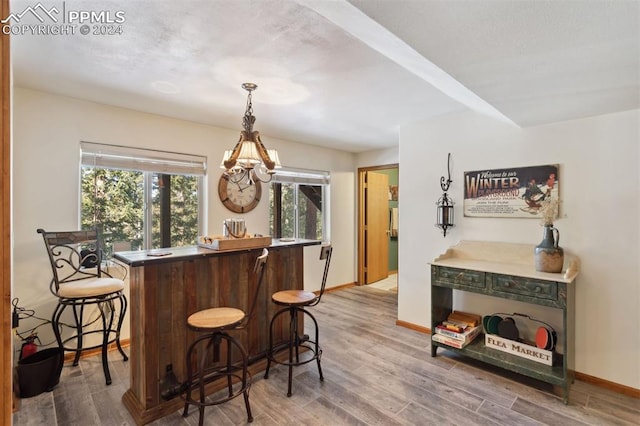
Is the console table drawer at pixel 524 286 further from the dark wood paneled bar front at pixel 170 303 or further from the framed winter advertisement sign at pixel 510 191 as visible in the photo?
the dark wood paneled bar front at pixel 170 303

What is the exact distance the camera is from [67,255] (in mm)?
2822

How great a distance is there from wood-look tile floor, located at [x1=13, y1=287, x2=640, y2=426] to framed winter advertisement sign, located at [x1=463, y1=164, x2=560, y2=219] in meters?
1.40

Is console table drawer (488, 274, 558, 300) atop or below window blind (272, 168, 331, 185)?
below

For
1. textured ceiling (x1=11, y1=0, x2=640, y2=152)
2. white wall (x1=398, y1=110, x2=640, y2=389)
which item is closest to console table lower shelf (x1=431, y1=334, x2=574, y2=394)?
white wall (x1=398, y1=110, x2=640, y2=389)

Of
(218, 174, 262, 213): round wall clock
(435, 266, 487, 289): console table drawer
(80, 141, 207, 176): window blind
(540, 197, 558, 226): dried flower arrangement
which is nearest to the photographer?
(540, 197, 558, 226): dried flower arrangement

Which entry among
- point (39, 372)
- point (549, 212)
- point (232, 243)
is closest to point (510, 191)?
point (549, 212)

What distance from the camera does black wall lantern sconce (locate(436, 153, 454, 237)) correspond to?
10.5ft

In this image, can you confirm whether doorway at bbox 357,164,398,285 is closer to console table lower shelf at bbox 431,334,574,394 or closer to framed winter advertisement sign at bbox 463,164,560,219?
framed winter advertisement sign at bbox 463,164,560,219

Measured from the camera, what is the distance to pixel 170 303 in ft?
7.09

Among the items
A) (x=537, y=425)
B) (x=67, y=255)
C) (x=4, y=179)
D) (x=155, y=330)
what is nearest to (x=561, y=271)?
(x=537, y=425)

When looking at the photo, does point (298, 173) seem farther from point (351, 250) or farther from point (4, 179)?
point (4, 179)

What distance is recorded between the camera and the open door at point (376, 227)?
5590 millimetres

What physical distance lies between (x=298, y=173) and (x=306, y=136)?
0.66 m

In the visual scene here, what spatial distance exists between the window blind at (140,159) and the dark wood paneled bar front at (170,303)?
1.32m
